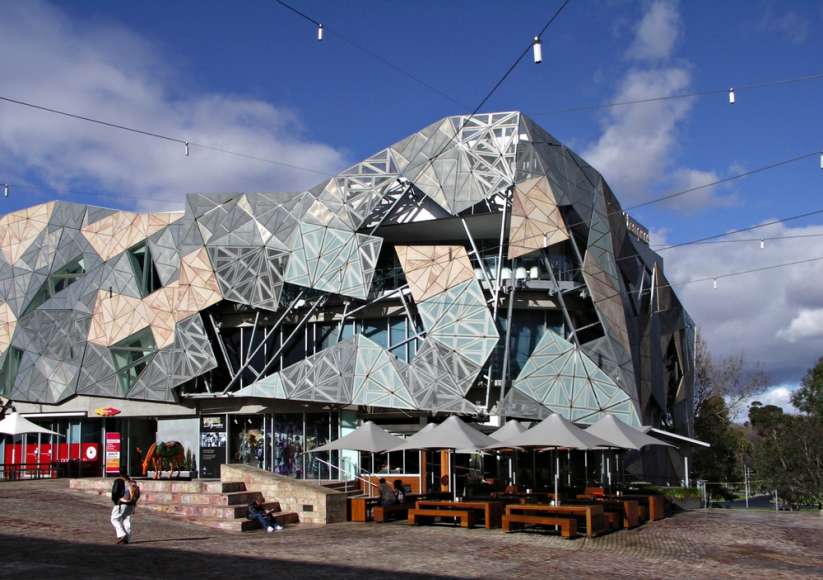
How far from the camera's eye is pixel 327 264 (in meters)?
33.6

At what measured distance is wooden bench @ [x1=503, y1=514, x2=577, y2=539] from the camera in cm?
1859

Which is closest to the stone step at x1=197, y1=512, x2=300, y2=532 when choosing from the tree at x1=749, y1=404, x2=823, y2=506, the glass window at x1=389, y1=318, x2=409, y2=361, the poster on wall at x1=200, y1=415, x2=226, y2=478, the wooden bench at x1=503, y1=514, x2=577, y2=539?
the wooden bench at x1=503, y1=514, x2=577, y2=539

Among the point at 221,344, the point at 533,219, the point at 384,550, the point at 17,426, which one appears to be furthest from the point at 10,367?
the point at 384,550

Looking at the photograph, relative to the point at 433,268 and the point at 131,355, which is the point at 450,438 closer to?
the point at 433,268

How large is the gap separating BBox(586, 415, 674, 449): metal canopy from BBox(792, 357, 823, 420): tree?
2462cm

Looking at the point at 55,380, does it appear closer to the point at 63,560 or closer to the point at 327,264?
the point at 327,264

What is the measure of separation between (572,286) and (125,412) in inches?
844

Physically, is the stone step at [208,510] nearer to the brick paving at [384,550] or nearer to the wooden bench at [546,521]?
the brick paving at [384,550]

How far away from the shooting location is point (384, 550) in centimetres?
1648

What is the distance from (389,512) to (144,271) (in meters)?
20.8

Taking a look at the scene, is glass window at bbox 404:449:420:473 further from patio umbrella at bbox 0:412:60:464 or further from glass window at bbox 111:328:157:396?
patio umbrella at bbox 0:412:60:464

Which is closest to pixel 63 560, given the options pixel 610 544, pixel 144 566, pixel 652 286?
pixel 144 566

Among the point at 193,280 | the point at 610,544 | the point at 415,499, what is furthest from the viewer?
the point at 193,280

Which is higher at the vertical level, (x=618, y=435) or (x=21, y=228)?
(x=21, y=228)
